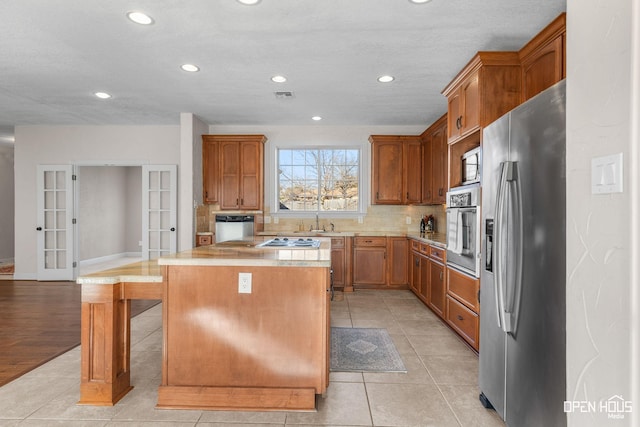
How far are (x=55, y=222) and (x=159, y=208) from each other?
1797mm

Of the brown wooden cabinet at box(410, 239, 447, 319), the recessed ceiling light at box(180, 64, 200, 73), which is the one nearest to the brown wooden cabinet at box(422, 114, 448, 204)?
the brown wooden cabinet at box(410, 239, 447, 319)

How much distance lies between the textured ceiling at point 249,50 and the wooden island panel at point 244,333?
1826 millimetres

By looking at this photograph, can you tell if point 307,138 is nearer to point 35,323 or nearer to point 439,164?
point 439,164

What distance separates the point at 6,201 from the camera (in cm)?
792

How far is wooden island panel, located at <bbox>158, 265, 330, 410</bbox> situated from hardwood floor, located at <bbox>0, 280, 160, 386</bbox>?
1.40m

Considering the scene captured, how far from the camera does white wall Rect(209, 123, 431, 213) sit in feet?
19.4

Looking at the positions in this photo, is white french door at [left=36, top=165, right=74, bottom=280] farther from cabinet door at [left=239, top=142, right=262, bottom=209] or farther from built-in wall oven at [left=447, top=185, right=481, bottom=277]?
built-in wall oven at [left=447, top=185, right=481, bottom=277]

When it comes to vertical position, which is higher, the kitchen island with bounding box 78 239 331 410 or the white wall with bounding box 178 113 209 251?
the white wall with bounding box 178 113 209 251

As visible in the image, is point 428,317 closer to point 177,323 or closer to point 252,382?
point 252,382

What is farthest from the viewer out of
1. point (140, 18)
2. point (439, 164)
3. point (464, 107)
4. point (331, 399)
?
point (439, 164)

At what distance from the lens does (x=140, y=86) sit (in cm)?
405

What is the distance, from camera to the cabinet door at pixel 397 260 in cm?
538

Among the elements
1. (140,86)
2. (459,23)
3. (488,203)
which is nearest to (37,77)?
(140,86)
